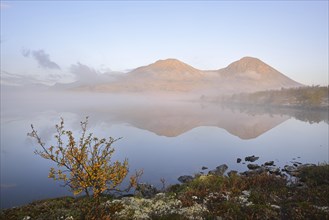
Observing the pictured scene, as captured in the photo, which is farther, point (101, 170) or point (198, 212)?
point (198, 212)

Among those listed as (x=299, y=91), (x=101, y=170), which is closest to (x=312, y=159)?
(x=101, y=170)

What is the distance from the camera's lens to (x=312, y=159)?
31.0 meters

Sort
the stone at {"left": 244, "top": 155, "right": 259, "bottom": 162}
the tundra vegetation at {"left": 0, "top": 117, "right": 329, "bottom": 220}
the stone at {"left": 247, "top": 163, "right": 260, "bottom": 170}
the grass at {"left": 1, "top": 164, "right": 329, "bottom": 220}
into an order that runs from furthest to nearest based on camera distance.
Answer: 1. the stone at {"left": 244, "top": 155, "right": 259, "bottom": 162}
2. the stone at {"left": 247, "top": 163, "right": 260, "bottom": 170}
3. the grass at {"left": 1, "top": 164, "right": 329, "bottom": 220}
4. the tundra vegetation at {"left": 0, "top": 117, "right": 329, "bottom": 220}

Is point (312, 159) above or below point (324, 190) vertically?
below

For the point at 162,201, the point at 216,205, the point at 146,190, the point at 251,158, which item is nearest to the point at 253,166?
the point at 251,158

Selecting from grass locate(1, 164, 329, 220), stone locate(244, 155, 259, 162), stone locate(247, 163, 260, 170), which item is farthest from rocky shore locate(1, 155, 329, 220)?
stone locate(244, 155, 259, 162)

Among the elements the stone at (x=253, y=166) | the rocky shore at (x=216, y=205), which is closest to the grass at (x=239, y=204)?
the rocky shore at (x=216, y=205)

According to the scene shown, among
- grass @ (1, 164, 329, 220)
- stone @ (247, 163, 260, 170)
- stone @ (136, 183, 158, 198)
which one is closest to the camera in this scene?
grass @ (1, 164, 329, 220)

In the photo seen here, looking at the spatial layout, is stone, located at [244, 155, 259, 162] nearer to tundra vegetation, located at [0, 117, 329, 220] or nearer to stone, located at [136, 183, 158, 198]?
stone, located at [136, 183, 158, 198]

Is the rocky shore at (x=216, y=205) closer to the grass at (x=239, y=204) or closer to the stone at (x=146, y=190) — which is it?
the grass at (x=239, y=204)

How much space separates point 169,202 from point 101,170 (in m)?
3.93

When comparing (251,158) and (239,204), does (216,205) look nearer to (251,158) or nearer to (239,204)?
(239,204)

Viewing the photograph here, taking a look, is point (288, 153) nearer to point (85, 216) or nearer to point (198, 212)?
point (198, 212)

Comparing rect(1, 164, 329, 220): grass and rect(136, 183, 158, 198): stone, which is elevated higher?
rect(1, 164, 329, 220): grass
